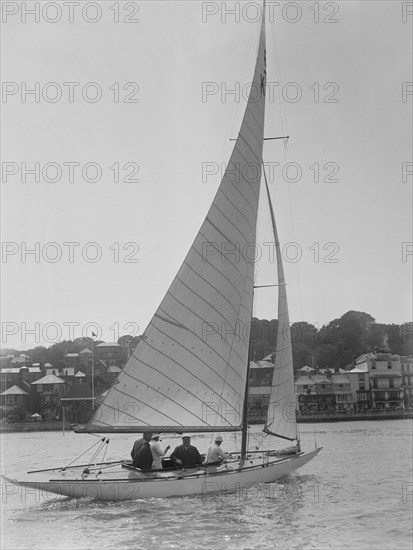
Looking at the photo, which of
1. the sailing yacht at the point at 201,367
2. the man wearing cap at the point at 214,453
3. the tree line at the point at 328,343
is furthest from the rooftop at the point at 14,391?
the man wearing cap at the point at 214,453

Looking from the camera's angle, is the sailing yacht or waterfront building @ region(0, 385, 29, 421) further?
waterfront building @ region(0, 385, 29, 421)

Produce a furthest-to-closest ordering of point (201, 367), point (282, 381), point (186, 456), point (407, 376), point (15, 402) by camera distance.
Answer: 1. point (407, 376)
2. point (15, 402)
3. point (282, 381)
4. point (201, 367)
5. point (186, 456)

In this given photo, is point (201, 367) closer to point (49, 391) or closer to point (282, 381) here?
point (282, 381)

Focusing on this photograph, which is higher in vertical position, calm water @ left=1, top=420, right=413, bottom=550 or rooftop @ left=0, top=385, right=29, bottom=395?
calm water @ left=1, top=420, right=413, bottom=550

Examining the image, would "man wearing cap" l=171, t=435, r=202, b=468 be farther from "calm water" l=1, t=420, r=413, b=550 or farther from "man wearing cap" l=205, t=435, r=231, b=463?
"calm water" l=1, t=420, r=413, b=550

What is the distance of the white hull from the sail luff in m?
3.81

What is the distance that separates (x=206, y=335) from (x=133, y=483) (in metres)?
4.46

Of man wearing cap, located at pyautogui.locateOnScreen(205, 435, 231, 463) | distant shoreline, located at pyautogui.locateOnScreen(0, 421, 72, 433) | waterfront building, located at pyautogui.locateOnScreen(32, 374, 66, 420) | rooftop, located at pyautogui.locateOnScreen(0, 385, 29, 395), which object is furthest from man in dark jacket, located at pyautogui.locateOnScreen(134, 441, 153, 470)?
rooftop, located at pyautogui.locateOnScreen(0, 385, 29, 395)

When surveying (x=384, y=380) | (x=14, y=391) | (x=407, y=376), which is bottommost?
(x=14, y=391)

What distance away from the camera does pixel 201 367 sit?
1855 cm

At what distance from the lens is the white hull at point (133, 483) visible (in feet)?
54.1

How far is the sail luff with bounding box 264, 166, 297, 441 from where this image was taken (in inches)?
882

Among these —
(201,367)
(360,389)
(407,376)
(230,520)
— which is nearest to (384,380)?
(360,389)

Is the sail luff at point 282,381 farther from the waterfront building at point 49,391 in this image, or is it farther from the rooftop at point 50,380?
the rooftop at point 50,380
